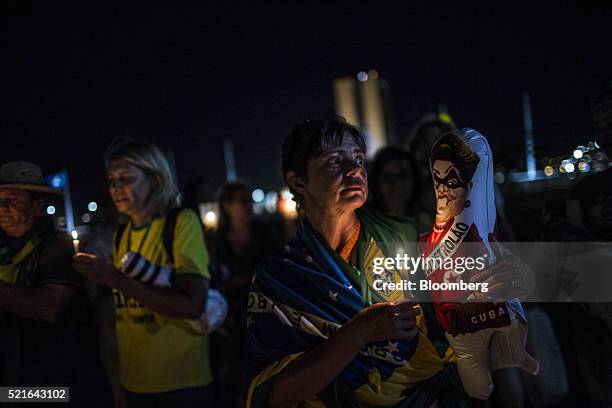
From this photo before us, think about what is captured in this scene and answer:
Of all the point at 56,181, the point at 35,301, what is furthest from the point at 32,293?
the point at 56,181

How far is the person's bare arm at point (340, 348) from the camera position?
146 cm

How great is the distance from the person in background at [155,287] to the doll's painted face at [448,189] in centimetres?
165

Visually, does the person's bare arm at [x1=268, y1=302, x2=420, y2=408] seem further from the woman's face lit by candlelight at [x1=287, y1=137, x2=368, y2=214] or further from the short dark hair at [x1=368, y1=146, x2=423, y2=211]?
the short dark hair at [x1=368, y1=146, x2=423, y2=211]

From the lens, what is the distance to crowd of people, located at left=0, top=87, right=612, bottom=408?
5.37 feet

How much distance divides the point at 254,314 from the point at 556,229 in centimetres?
154

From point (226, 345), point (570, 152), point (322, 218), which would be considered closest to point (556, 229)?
point (570, 152)

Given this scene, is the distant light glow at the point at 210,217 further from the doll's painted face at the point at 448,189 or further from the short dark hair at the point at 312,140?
the doll's painted face at the point at 448,189

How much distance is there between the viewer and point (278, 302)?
170cm

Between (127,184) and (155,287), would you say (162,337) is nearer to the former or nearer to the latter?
(155,287)

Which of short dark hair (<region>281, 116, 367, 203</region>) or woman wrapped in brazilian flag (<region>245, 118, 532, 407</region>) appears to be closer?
woman wrapped in brazilian flag (<region>245, 118, 532, 407</region>)

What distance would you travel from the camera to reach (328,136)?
1845 mm

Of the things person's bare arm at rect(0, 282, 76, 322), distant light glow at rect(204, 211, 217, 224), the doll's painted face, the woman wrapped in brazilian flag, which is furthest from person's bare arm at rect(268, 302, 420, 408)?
distant light glow at rect(204, 211, 217, 224)

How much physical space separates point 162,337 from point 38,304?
26.0 inches

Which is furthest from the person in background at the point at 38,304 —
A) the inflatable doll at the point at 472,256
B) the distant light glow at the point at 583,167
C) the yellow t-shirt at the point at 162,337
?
the distant light glow at the point at 583,167
